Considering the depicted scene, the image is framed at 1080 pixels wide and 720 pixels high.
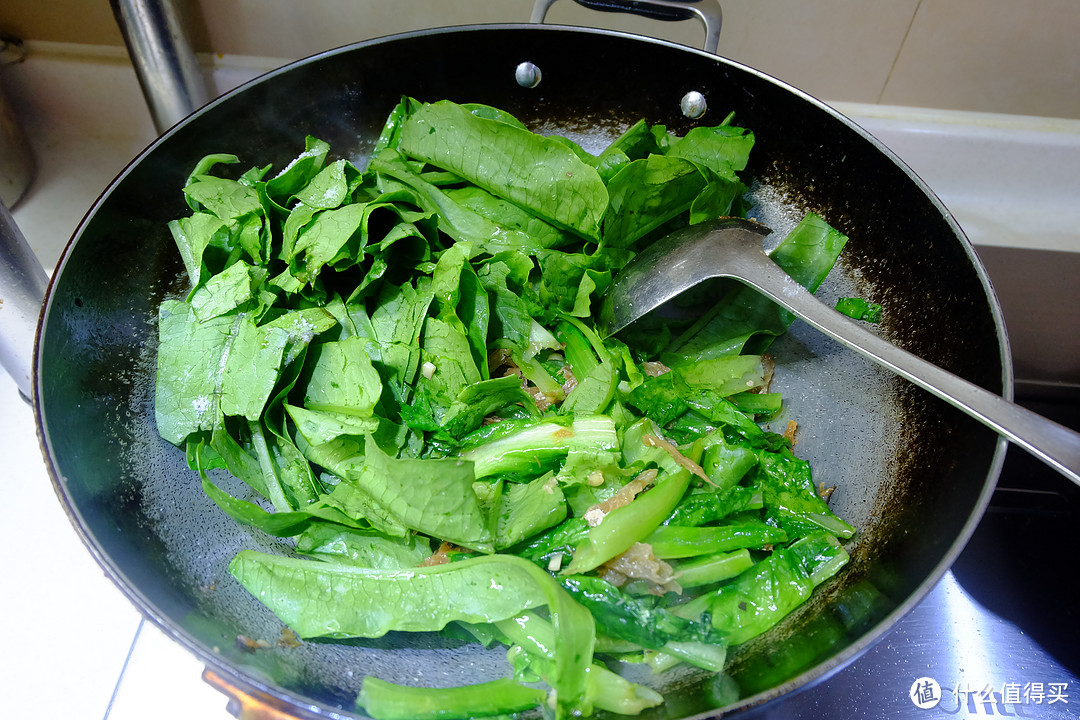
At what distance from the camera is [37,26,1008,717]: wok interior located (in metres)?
0.76

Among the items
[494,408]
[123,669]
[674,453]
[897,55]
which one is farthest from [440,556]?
[897,55]

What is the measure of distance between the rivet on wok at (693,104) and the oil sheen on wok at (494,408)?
3.9 inches

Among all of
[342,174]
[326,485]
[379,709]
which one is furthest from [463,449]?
[342,174]

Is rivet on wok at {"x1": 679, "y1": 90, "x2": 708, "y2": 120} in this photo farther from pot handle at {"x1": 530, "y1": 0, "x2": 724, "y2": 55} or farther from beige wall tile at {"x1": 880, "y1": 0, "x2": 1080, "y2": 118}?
beige wall tile at {"x1": 880, "y1": 0, "x2": 1080, "y2": 118}

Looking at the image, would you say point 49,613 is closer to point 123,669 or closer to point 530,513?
point 123,669

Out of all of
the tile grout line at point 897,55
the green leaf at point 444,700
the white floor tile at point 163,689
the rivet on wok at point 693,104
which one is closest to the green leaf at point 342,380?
the green leaf at point 444,700

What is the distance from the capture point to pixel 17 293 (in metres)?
1.11

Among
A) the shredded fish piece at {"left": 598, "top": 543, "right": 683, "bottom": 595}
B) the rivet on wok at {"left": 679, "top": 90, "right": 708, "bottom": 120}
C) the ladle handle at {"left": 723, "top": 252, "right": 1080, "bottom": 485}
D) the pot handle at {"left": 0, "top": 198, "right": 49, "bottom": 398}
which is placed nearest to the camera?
the ladle handle at {"left": 723, "top": 252, "right": 1080, "bottom": 485}

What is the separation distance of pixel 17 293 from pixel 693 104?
1152mm

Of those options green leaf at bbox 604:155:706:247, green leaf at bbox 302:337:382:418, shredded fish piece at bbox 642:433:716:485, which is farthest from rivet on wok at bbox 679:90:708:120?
green leaf at bbox 302:337:382:418

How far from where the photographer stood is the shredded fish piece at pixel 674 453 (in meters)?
0.89

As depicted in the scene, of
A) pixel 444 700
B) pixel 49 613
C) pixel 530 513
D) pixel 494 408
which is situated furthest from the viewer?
pixel 49 613

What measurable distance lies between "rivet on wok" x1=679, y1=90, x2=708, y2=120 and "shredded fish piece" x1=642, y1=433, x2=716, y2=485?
595 mm

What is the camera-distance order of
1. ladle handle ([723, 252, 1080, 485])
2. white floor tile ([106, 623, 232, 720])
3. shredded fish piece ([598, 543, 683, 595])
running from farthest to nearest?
white floor tile ([106, 623, 232, 720])
shredded fish piece ([598, 543, 683, 595])
ladle handle ([723, 252, 1080, 485])
